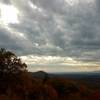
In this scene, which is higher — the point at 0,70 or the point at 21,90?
the point at 0,70

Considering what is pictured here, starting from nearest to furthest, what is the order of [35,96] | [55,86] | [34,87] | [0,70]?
[35,96] < [34,87] < [0,70] < [55,86]

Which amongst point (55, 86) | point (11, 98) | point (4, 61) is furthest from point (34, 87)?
point (11, 98)

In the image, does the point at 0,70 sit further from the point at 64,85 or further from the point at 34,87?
the point at 64,85

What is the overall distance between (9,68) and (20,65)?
1.91m

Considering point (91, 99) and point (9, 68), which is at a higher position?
point (9, 68)

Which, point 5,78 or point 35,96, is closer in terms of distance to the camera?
point 35,96

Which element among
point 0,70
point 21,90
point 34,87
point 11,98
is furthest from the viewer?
point 0,70

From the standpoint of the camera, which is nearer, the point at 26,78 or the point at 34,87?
the point at 34,87

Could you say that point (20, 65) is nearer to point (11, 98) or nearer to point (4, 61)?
point (4, 61)

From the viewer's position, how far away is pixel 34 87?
47125 millimetres

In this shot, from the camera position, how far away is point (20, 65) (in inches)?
2066

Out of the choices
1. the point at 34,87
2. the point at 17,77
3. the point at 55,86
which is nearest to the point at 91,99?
the point at 34,87

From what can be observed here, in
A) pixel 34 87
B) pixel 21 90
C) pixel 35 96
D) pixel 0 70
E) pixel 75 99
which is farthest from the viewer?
pixel 0 70

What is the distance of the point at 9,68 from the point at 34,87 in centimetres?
631
